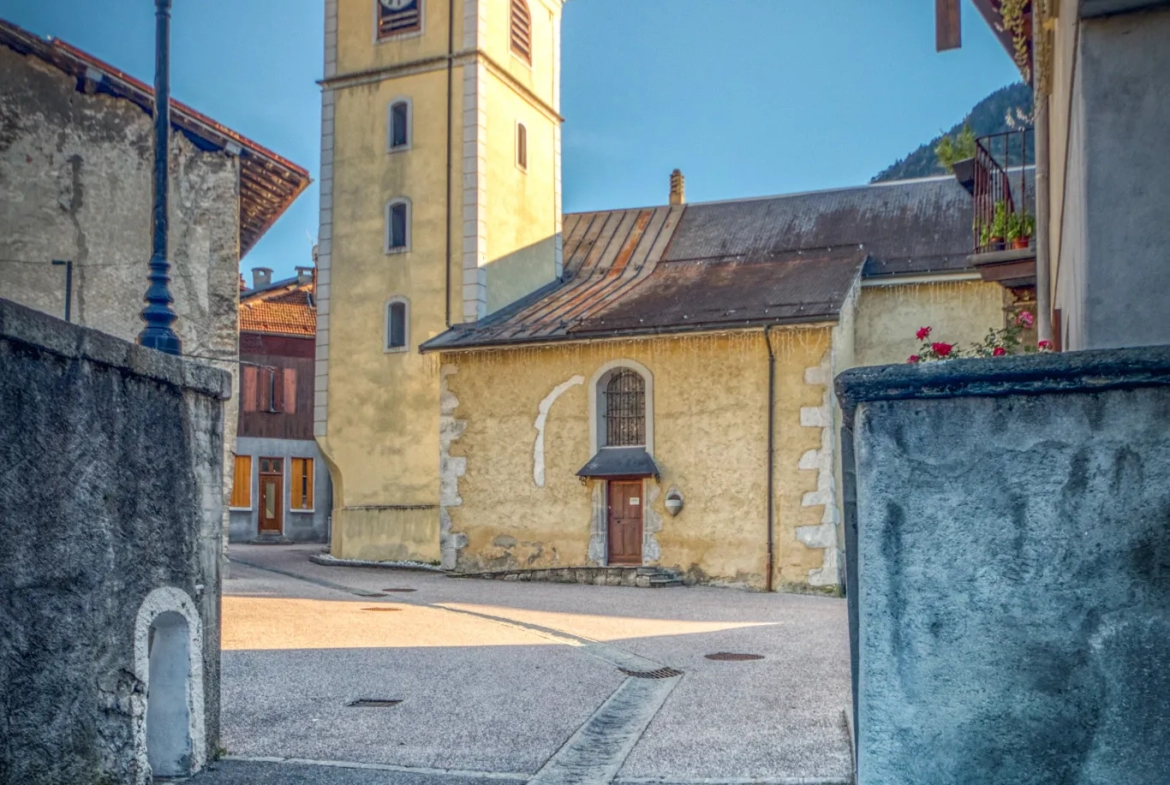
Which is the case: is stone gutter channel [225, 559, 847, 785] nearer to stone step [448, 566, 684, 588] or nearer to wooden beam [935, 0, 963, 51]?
wooden beam [935, 0, 963, 51]

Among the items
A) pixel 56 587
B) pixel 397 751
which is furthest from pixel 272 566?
pixel 56 587

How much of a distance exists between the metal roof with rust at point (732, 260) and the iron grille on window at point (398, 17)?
6.05 metres

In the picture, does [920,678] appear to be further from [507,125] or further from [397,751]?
[507,125]

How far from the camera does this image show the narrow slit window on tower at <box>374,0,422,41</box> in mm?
27000

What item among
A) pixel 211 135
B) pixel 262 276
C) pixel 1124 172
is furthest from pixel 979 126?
pixel 1124 172

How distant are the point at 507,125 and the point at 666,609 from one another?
13.4m

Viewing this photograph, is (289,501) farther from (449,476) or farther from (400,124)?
(449,476)

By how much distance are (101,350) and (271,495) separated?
34.3 metres

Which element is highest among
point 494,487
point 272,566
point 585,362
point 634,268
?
point 634,268

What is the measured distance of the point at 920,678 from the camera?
3.83 m

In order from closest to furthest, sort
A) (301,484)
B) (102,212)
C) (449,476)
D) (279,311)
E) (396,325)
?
1. (102,212)
2. (449,476)
3. (396,325)
4. (301,484)
5. (279,311)

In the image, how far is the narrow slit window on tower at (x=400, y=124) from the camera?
26859 millimetres

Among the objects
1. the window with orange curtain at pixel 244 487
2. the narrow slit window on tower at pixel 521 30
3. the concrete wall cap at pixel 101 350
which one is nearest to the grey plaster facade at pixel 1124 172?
the concrete wall cap at pixel 101 350

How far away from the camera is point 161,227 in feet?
31.6
